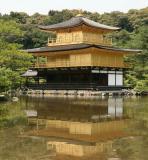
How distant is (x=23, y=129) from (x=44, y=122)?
280 centimetres

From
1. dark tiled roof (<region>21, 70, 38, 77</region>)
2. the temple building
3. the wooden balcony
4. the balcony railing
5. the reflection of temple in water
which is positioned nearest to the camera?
the reflection of temple in water

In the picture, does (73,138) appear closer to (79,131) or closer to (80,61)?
(79,131)

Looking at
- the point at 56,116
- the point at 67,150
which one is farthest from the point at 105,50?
the point at 67,150

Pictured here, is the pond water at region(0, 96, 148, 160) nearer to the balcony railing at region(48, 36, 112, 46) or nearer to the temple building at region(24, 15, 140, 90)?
the temple building at region(24, 15, 140, 90)

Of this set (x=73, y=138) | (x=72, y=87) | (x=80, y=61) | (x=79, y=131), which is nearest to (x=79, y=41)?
(x=80, y=61)

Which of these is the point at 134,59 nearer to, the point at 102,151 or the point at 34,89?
the point at 34,89

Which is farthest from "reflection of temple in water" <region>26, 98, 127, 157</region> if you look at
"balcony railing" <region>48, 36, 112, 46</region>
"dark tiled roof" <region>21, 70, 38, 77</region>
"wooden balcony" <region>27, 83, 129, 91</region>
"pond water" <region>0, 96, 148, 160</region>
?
"dark tiled roof" <region>21, 70, 38, 77</region>

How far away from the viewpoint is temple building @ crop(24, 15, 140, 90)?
153 feet

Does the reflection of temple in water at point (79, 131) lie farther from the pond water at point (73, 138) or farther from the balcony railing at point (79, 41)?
the balcony railing at point (79, 41)

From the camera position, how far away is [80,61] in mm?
47500

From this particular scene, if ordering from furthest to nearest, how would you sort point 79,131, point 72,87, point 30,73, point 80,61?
1. point 30,73
2. point 80,61
3. point 72,87
4. point 79,131

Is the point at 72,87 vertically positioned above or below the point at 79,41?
below

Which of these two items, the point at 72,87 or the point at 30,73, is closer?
the point at 72,87

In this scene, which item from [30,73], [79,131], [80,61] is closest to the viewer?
[79,131]
